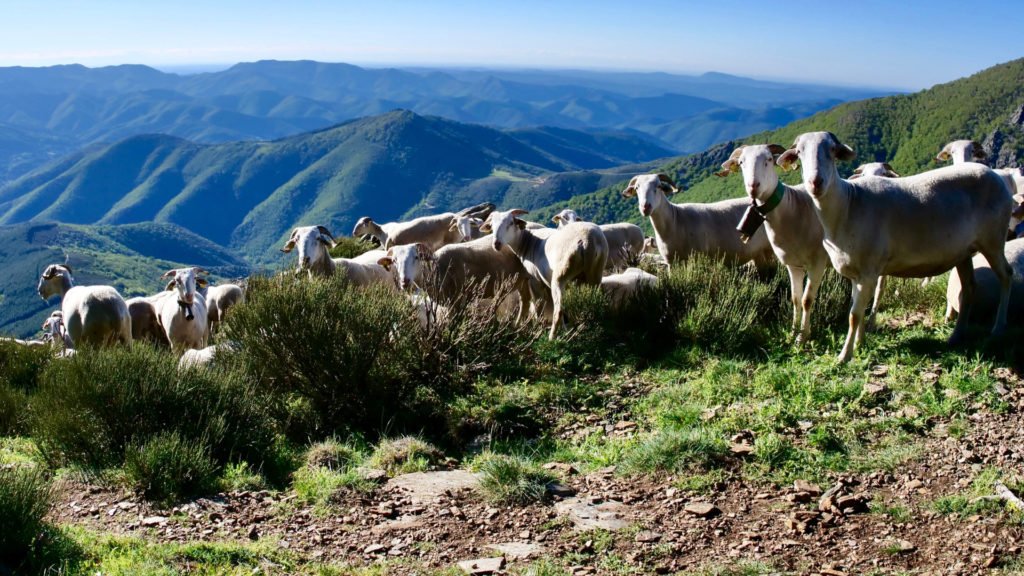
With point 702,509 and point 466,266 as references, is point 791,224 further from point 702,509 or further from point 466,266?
point 466,266

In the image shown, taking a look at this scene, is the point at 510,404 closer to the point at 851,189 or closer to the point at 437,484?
the point at 437,484

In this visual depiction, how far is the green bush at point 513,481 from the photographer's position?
217 inches

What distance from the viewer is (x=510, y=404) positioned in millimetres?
7859

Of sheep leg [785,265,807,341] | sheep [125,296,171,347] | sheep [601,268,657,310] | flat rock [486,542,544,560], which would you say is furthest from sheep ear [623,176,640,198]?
sheep [125,296,171,347]

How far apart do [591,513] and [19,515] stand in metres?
3.49

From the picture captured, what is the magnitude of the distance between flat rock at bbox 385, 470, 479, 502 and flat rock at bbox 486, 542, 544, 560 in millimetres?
947

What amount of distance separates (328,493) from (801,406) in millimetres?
3810

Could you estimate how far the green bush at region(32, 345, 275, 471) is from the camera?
6.79 metres

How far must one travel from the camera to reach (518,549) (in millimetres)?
4809

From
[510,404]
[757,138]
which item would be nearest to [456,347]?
[510,404]

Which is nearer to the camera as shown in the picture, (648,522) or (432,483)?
(648,522)

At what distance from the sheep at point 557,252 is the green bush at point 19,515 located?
620 centimetres

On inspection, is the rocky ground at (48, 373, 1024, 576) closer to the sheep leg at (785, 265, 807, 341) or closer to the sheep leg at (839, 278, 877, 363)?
the sheep leg at (839, 278, 877, 363)

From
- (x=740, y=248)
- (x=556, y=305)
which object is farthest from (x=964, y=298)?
(x=556, y=305)
